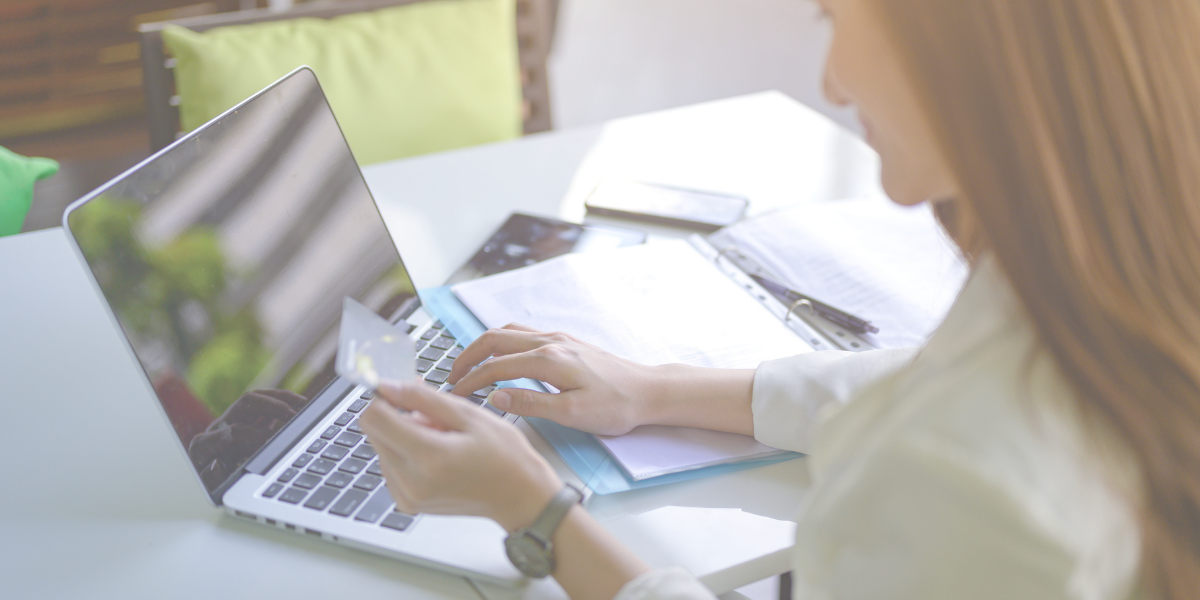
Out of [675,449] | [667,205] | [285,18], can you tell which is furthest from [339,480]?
[285,18]

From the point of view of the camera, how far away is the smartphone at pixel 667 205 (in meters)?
1.22

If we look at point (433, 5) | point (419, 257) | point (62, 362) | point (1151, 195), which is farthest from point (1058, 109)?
point (433, 5)

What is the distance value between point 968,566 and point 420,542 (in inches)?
14.8

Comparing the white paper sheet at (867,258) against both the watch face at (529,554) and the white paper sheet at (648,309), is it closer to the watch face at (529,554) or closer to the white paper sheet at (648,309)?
the white paper sheet at (648,309)

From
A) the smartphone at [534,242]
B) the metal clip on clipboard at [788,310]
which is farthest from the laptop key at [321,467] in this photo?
the metal clip on clipboard at [788,310]

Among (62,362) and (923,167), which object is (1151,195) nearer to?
(923,167)

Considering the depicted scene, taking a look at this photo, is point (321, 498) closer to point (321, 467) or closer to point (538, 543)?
point (321, 467)

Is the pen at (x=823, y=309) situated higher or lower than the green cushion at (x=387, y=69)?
lower

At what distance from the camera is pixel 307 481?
0.71 metres

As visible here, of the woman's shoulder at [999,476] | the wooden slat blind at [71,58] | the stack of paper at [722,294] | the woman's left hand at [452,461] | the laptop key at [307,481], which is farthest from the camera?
the wooden slat blind at [71,58]

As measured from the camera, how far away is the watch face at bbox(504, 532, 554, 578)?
614mm

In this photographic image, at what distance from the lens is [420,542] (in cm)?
66

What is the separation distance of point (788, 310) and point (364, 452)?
48cm

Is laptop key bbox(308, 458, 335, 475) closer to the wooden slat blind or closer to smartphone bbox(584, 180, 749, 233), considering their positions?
smartphone bbox(584, 180, 749, 233)
